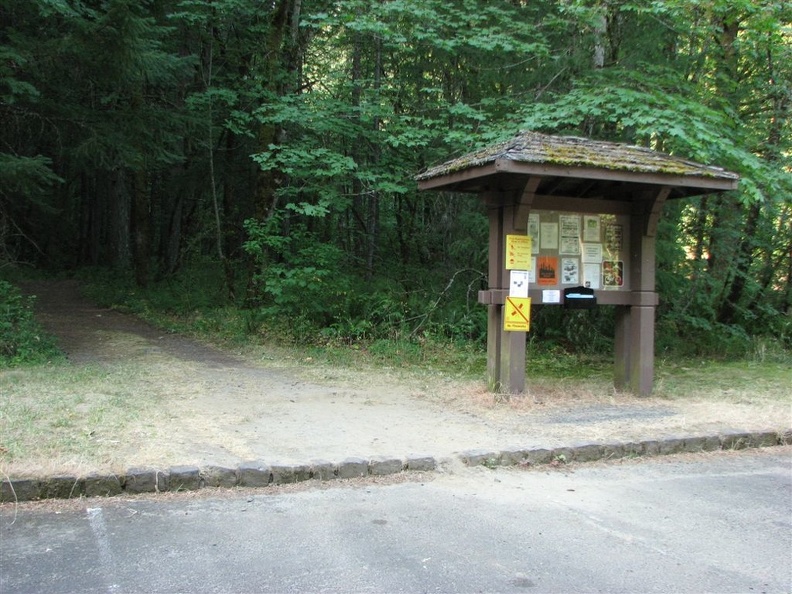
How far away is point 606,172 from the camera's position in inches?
329

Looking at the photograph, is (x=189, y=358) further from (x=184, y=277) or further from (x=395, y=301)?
(x=184, y=277)

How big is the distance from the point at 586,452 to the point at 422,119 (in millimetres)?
8709

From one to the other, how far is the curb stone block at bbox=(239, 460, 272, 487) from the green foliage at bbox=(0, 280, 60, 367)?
6.99 m

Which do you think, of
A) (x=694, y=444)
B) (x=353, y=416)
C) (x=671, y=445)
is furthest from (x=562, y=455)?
(x=353, y=416)

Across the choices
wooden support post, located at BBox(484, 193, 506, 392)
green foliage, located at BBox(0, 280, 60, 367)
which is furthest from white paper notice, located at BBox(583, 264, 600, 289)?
green foliage, located at BBox(0, 280, 60, 367)

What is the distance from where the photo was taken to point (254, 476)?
568cm

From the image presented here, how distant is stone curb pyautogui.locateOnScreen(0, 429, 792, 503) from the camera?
524 centimetres

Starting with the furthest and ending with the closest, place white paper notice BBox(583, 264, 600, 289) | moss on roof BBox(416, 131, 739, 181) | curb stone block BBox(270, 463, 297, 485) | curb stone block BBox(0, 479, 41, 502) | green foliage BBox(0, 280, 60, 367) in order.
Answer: green foliage BBox(0, 280, 60, 367) < white paper notice BBox(583, 264, 600, 289) < moss on roof BBox(416, 131, 739, 181) < curb stone block BBox(270, 463, 297, 485) < curb stone block BBox(0, 479, 41, 502)

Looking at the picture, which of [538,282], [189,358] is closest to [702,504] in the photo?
[538,282]

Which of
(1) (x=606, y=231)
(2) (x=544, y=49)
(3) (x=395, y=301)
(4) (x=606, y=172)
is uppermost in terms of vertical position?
(2) (x=544, y=49)

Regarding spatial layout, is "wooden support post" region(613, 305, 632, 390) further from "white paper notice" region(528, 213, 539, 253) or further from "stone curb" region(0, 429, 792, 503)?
"stone curb" region(0, 429, 792, 503)

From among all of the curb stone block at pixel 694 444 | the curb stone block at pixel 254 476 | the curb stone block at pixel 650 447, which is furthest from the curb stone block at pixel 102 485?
the curb stone block at pixel 694 444

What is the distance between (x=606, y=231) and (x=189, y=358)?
7.71 metres

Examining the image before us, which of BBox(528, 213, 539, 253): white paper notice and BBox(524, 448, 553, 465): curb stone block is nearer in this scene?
BBox(524, 448, 553, 465): curb stone block
